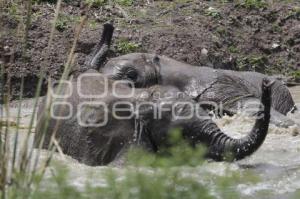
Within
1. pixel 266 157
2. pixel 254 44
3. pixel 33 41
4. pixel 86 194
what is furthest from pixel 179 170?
pixel 254 44

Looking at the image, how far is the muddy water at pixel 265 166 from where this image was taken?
6113mm

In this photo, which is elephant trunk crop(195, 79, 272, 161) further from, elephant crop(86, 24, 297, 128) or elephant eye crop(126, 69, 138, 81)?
elephant eye crop(126, 69, 138, 81)

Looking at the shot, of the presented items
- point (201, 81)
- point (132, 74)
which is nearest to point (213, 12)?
point (201, 81)

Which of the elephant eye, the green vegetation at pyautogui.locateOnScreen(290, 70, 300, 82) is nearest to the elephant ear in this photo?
the elephant eye

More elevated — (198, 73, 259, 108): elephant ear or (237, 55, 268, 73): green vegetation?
(198, 73, 259, 108): elephant ear

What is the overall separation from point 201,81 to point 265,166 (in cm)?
312

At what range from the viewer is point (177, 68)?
9.98 metres

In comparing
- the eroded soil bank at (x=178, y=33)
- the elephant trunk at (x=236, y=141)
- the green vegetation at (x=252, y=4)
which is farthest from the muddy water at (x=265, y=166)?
the green vegetation at (x=252, y=4)

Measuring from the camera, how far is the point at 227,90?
10.2 metres

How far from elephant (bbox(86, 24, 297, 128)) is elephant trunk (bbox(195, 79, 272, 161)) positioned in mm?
2502

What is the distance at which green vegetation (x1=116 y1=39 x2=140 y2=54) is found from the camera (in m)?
12.5

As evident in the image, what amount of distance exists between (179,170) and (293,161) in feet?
13.8

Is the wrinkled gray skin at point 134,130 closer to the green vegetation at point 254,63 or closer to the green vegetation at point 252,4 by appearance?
the green vegetation at point 254,63

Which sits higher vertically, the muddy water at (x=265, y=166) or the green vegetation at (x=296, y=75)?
the muddy water at (x=265, y=166)
